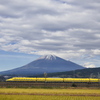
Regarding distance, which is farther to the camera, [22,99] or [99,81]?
[99,81]

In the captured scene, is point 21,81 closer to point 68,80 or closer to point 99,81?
point 68,80

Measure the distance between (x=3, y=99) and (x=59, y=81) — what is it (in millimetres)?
65635

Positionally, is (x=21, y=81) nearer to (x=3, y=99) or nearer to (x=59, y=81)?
(x=59, y=81)

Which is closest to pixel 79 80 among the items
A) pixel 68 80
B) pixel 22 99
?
pixel 68 80

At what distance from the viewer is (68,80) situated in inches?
4023

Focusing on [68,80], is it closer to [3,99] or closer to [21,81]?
[21,81]

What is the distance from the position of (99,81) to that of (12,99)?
229 ft

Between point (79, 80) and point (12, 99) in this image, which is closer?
point (12, 99)

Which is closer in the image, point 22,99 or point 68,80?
point 22,99

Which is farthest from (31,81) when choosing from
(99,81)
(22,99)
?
(22,99)

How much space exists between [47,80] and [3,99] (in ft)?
213

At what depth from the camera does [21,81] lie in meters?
A: 101

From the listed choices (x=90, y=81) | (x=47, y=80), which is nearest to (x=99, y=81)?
(x=90, y=81)

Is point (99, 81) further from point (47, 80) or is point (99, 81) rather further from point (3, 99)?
point (3, 99)
